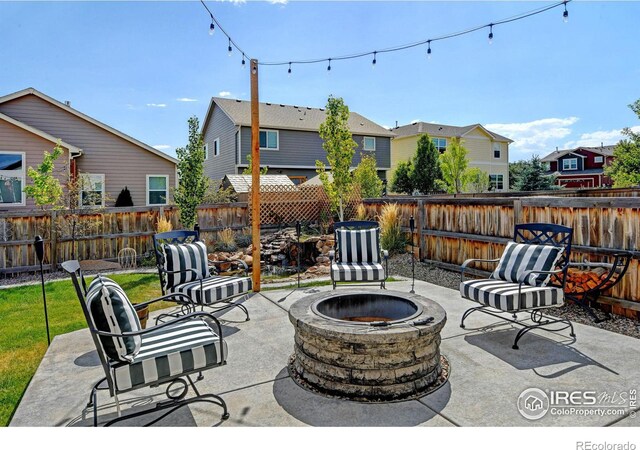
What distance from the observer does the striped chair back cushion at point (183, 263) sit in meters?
4.57

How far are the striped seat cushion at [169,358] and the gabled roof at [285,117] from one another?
649 inches

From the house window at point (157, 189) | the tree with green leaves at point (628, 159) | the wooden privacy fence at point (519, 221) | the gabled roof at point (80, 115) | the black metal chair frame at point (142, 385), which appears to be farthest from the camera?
the tree with green leaves at point (628, 159)

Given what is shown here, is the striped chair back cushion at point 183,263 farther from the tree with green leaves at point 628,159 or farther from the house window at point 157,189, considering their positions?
the tree with green leaves at point 628,159

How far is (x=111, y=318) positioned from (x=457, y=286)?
5.27 metres

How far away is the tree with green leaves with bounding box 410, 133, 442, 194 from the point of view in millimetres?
20922

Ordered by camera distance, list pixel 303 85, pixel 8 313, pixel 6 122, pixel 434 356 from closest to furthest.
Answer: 1. pixel 434 356
2. pixel 8 313
3. pixel 303 85
4. pixel 6 122

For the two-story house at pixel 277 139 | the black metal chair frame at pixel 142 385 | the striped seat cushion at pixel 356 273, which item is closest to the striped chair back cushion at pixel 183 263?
A: the striped seat cushion at pixel 356 273

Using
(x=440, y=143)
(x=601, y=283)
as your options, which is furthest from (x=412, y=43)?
(x=440, y=143)

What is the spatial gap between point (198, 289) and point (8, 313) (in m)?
3.05

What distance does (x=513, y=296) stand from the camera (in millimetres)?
3607

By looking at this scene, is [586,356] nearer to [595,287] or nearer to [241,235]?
[595,287]

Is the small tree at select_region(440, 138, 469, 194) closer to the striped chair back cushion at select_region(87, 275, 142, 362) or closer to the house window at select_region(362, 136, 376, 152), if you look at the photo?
the house window at select_region(362, 136, 376, 152)

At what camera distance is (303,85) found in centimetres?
795
